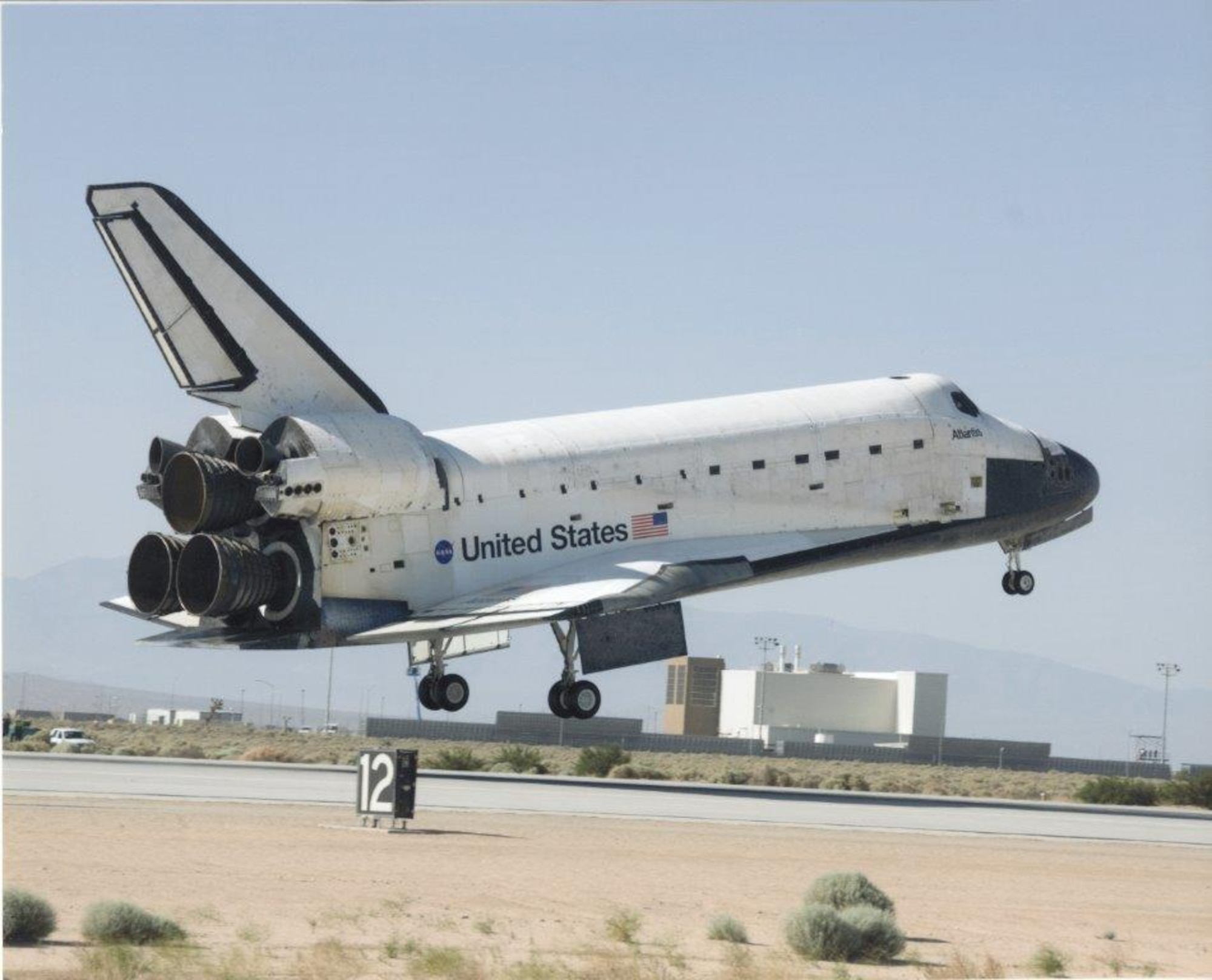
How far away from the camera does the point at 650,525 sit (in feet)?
116

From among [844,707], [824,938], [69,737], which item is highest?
[844,707]

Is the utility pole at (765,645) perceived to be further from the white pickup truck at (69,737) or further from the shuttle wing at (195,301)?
the shuttle wing at (195,301)

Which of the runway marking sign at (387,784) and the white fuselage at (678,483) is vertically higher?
the white fuselage at (678,483)

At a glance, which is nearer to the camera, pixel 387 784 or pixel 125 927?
pixel 125 927

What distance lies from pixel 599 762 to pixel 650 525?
52.5 ft

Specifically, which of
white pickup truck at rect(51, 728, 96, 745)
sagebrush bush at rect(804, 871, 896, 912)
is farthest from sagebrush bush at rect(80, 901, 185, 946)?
white pickup truck at rect(51, 728, 96, 745)

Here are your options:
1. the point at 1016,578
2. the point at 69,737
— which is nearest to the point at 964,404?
the point at 1016,578

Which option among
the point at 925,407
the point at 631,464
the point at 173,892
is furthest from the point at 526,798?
the point at 173,892

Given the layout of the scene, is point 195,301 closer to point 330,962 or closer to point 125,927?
point 125,927

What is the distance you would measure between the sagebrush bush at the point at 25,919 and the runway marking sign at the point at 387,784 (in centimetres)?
949

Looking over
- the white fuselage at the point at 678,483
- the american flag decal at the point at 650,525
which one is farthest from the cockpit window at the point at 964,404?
the american flag decal at the point at 650,525

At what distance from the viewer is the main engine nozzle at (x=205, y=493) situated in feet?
105

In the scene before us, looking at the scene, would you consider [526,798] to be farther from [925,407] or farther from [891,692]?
[891,692]

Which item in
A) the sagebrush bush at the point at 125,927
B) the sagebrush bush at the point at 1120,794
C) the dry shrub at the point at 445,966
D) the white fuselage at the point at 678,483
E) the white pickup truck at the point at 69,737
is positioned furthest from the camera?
the white pickup truck at the point at 69,737
